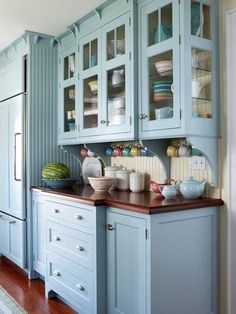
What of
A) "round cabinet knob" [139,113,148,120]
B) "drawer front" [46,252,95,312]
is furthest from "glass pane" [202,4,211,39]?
"drawer front" [46,252,95,312]

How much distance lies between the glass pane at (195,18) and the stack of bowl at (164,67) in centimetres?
23

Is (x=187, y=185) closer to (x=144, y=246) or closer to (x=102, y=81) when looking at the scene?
(x=144, y=246)

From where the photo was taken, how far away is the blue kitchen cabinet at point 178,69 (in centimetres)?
195

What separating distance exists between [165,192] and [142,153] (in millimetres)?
550

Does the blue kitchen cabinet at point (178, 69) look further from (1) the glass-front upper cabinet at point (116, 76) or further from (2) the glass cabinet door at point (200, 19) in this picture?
(1) the glass-front upper cabinet at point (116, 76)

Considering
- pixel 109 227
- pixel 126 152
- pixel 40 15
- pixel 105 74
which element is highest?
pixel 40 15

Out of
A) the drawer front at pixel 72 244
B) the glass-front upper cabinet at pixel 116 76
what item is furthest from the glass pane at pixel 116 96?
the drawer front at pixel 72 244

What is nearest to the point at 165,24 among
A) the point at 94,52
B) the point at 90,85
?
the point at 94,52

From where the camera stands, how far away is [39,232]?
302 cm

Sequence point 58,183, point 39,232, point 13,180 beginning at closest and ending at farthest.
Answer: point 58,183 < point 39,232 < point 13,180

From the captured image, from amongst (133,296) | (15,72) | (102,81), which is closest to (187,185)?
(133,296)

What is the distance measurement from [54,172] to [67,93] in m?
0.77

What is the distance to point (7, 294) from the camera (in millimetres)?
2727

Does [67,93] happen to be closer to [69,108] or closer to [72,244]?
[69,108]
